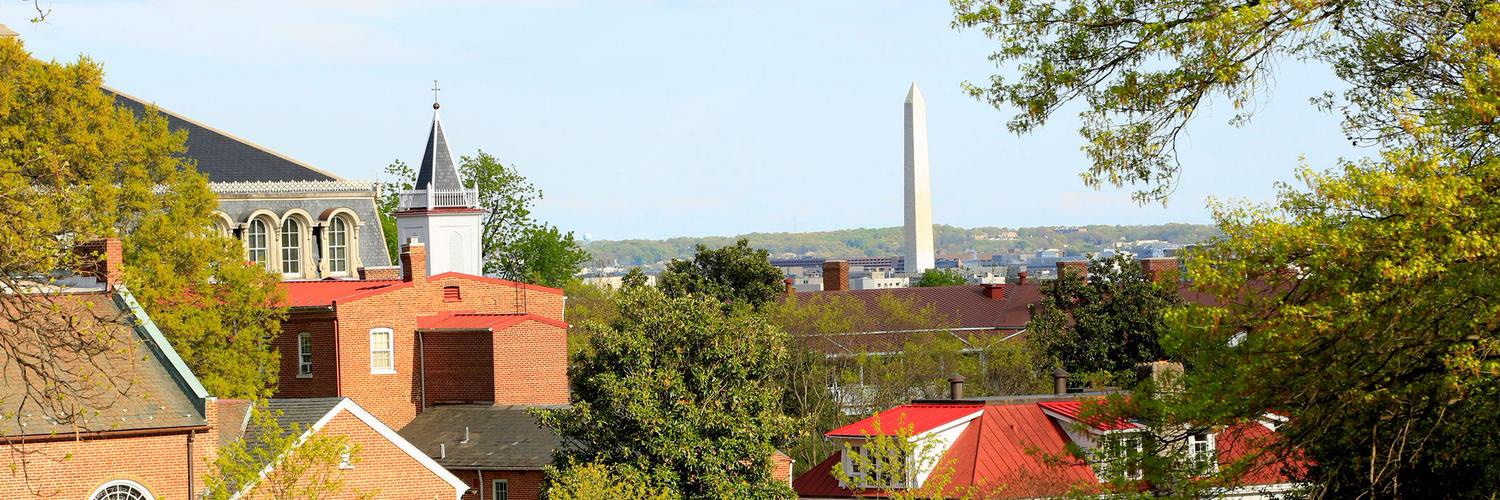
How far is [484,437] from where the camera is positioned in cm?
5141

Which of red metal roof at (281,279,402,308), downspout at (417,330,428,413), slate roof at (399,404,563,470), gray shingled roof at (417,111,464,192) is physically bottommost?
slate roof at (399,404,563,470)

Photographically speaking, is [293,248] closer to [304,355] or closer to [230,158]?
[230,158]

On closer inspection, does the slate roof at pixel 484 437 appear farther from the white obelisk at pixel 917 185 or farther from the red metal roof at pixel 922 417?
the white obelisk at pixel 917 185

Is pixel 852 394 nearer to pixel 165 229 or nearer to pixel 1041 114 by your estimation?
pixel 165 229

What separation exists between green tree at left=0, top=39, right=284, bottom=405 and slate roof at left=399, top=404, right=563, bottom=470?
15.5 feet

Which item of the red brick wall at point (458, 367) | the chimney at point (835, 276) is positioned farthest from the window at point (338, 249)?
the chimney at point (835, 276)

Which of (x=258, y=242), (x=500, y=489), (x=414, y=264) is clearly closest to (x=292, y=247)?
(x=258, y=242)

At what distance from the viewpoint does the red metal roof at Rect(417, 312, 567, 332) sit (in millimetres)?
56219

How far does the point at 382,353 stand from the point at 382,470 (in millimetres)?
16929

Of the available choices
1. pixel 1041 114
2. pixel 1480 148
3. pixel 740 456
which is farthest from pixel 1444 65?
pixel 740 456

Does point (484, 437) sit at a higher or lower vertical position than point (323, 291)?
lower

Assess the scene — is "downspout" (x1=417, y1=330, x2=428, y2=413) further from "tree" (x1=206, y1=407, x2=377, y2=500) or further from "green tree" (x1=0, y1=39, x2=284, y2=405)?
"tree" (x1=206, y1=407, x2=377, y2=500)

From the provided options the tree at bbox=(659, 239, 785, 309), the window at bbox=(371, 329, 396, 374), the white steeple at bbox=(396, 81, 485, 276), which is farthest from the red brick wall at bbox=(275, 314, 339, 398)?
the white steeple at bbox=(396, 81, 485, 276)

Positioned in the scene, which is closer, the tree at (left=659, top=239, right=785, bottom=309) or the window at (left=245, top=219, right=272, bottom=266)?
the window at (left=245, top=219, right=272, bottom=266)
